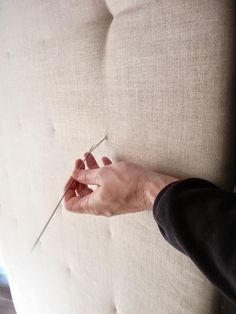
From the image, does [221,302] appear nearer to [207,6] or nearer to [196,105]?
[196,105]

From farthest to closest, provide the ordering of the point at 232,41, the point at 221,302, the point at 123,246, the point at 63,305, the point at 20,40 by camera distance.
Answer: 1. the point at 63,305
2. the point at 20,40
3. the point at 123,246
4. the point at 221,302
5. the point at 232,41

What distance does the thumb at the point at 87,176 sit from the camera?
0.55m

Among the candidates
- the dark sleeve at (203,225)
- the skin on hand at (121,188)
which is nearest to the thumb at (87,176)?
the skin on hand at (121,188)

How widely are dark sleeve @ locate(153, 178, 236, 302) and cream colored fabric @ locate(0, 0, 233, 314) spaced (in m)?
0.07

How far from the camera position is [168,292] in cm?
59

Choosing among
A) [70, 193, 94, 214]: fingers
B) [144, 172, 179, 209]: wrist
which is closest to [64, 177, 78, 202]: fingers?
[70, 193, 94, 214]: fingers

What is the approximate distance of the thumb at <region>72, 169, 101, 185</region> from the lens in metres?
0.55

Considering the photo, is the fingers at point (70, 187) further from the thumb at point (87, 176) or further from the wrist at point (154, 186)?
the wrist at point (154, 186)

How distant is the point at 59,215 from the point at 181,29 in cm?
60

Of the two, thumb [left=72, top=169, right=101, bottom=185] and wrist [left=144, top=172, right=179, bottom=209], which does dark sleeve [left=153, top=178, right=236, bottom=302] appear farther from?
thumb [left=72, top=169, right=101, bottom=185]

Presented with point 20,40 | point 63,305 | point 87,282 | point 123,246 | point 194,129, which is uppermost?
point 20,40

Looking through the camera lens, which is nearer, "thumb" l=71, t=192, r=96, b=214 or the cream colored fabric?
the cream colored fabric

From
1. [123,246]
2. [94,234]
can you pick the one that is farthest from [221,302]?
[94,234]

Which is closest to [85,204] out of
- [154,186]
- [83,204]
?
[83,204]
